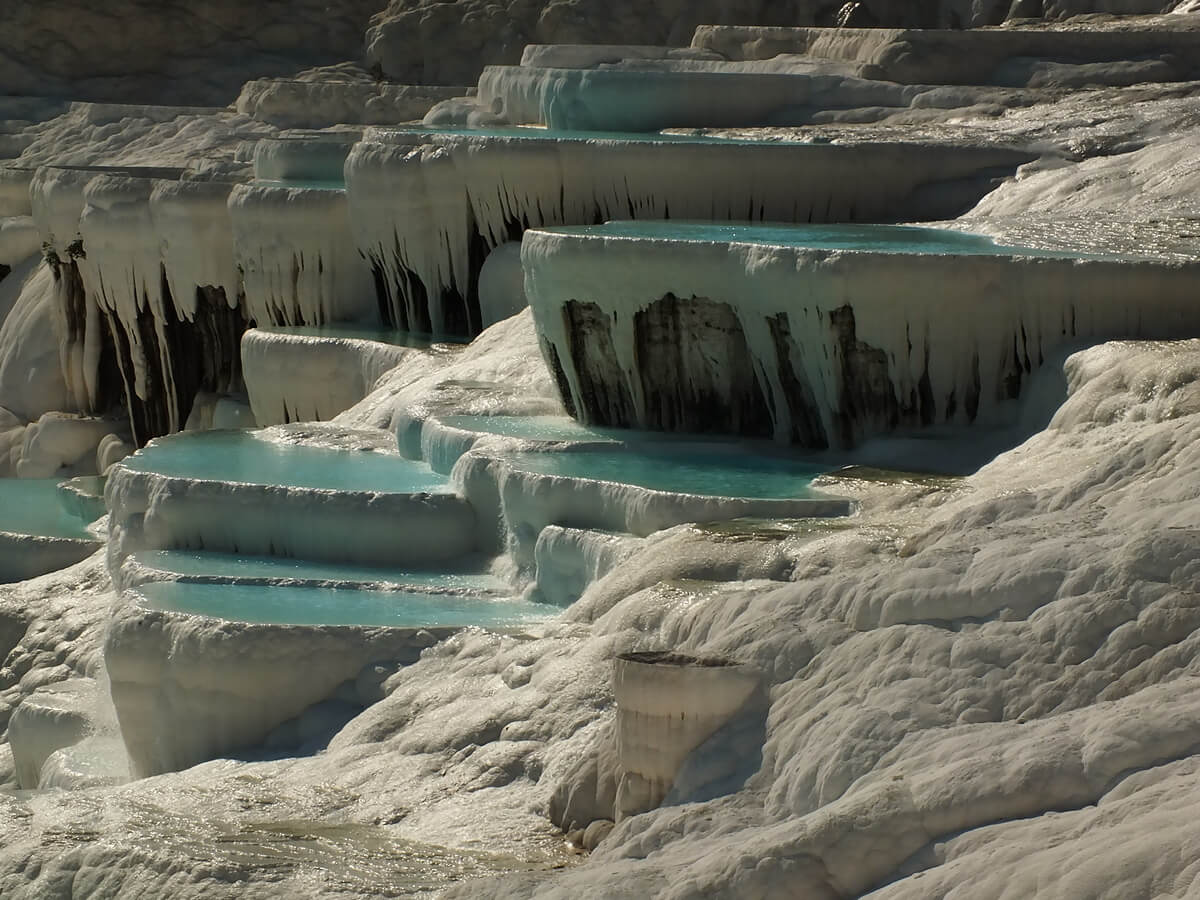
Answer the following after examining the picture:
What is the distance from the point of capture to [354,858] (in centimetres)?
822

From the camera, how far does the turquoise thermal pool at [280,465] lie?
13.1 metres

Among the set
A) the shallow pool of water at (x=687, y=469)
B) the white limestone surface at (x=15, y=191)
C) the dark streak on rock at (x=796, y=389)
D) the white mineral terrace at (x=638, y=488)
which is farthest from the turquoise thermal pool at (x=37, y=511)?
the dark streak on rock at (x=796, y=389)

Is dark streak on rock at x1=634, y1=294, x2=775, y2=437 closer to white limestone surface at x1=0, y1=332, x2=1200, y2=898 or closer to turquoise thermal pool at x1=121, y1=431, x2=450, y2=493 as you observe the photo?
turquoise thermal pool at x1=121, y1=431, x2=450, y2=493

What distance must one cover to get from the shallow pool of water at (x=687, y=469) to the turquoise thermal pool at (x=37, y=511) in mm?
5457

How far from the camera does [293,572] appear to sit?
12.2m

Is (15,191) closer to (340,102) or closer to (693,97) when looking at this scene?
(340,102)

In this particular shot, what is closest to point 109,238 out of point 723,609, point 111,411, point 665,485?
point 111,411

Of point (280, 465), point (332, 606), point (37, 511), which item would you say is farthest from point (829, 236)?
point (37, 511)

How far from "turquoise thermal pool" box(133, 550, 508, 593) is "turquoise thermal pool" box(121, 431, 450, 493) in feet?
1.54

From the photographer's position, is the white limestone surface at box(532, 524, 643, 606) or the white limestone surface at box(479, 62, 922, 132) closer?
the white limestone surface at box(532, 524, 643, 606)

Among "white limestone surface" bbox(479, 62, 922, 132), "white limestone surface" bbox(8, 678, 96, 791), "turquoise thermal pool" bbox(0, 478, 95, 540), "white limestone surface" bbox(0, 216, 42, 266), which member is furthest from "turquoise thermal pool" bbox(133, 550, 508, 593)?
"white limestone surface" bbox(0, 216, 42, 266)

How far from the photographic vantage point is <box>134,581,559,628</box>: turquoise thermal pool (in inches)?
440

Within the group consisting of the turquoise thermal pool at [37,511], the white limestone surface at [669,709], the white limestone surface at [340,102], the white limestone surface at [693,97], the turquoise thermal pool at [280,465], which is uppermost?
the white limestone surface at [693,97]

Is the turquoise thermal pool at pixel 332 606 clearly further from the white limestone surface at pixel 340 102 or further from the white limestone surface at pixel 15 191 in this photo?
the white limestone surface at pixel 340 102
